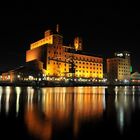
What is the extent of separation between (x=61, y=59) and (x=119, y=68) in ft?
176

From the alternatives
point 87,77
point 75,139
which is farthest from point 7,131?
point 87,77

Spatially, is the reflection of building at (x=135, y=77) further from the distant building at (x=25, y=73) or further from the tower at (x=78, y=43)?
the distant building at (x=25, y=73)

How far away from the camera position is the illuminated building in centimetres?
15350

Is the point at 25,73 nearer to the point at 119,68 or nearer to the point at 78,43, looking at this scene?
the point at 78,43

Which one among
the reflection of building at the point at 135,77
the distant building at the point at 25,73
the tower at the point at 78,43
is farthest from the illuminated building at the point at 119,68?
the distant building at the point at 25,73

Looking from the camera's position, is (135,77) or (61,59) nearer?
(61,59)

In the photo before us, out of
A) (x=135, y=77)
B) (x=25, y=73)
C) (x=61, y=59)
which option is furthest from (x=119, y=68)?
(x=25, y=73)

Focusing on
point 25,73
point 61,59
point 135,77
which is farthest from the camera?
point 135,77

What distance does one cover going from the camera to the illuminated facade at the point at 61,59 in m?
113

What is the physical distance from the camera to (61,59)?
120 m

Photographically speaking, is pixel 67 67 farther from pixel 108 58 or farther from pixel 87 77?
pixel 108 58

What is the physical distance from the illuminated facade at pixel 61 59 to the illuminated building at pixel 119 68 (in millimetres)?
15282

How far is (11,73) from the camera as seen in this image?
97.6 meters

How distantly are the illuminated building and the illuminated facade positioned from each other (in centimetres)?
1528
